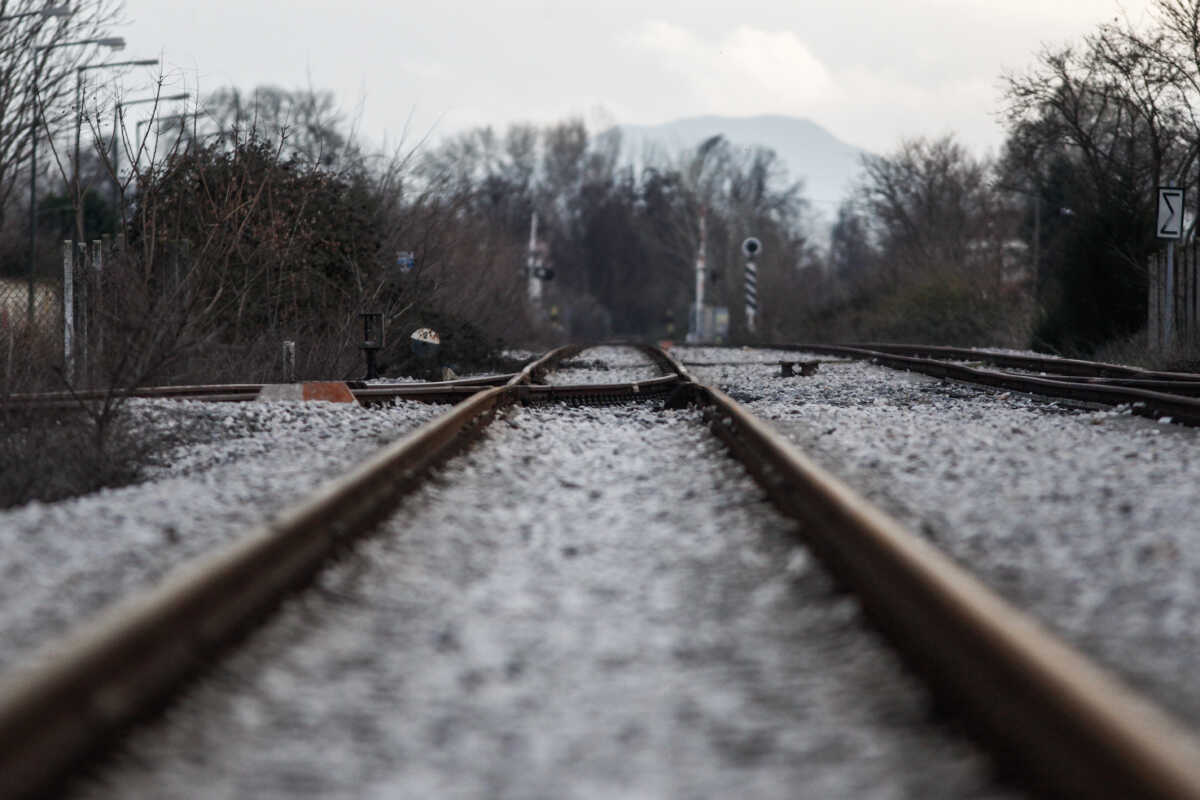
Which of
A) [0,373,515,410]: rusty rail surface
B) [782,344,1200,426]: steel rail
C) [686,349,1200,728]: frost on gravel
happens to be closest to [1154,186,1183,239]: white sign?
[782,344,1200,426]: steel rail

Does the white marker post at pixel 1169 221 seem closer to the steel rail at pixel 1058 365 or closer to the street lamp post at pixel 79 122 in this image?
the steel rail at pixel 1058 365

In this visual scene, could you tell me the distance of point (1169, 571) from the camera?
387 centimetres

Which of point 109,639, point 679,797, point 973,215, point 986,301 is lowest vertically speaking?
point 679,797

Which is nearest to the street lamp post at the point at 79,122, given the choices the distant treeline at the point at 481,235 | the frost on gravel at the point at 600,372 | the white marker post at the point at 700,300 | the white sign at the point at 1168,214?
the distant treeline at the point at 481,235

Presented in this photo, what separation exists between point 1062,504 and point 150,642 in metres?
3.66

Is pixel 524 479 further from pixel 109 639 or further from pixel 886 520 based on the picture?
pixel 109 639

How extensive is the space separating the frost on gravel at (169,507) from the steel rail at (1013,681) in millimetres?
1916

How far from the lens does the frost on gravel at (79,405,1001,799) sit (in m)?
2.44

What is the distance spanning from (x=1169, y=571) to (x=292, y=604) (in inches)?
102

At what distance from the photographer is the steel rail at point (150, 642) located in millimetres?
2244

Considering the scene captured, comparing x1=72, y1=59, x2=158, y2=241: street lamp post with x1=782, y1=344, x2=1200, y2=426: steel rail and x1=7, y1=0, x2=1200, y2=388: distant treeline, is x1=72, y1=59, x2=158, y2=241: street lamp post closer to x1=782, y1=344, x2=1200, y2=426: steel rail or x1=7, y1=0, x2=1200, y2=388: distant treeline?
x1=7, y1=0, x2=1200, y2=388: distant treeline

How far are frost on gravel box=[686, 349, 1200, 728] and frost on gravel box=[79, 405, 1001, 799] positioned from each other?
56 centimetres

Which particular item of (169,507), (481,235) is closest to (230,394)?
(169,507)

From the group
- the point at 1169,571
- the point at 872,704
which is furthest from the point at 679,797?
the point at 1169,571
